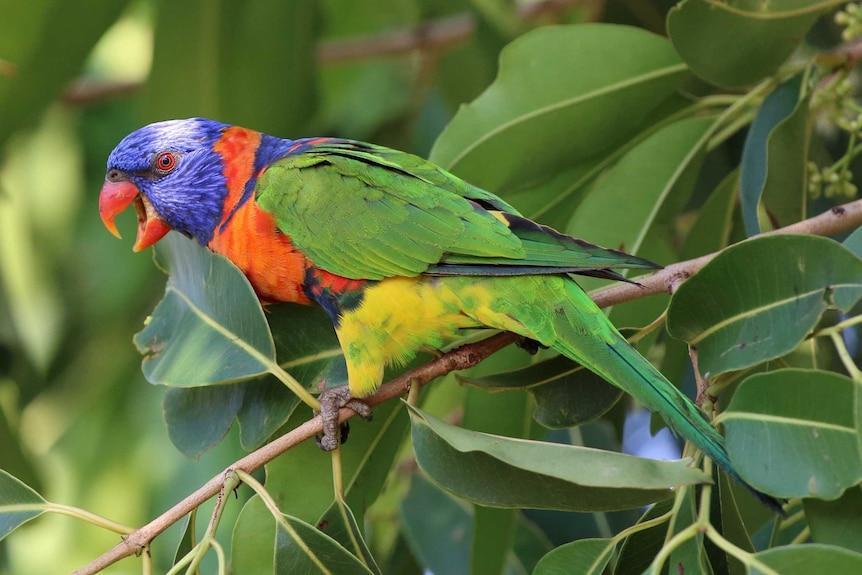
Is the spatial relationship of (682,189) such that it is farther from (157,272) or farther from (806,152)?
(157,272)

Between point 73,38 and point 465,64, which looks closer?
point 73,38

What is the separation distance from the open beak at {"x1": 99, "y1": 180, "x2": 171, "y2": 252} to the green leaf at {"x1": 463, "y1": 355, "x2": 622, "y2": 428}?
3.18 feet

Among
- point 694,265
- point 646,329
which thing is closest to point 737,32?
point 694,265

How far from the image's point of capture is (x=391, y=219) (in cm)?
215

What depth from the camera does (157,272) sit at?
166 inches

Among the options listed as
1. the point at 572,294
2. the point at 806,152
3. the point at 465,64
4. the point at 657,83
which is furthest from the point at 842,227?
Result: the point at 465,64

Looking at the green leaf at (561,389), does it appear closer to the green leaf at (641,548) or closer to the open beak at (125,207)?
the green leaf at (641,548)

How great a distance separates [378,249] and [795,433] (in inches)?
35.6

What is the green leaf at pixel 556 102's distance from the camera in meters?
2.44

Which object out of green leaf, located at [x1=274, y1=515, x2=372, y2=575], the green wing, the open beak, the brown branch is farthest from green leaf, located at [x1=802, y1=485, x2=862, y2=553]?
the brown branch

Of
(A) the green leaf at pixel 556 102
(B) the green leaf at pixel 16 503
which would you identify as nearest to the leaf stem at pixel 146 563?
(B) the green leaf at pixel 16 503

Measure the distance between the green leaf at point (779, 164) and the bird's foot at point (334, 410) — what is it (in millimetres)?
926

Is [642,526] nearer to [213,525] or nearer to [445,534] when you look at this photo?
[213,525]

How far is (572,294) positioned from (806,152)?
0.75 m
